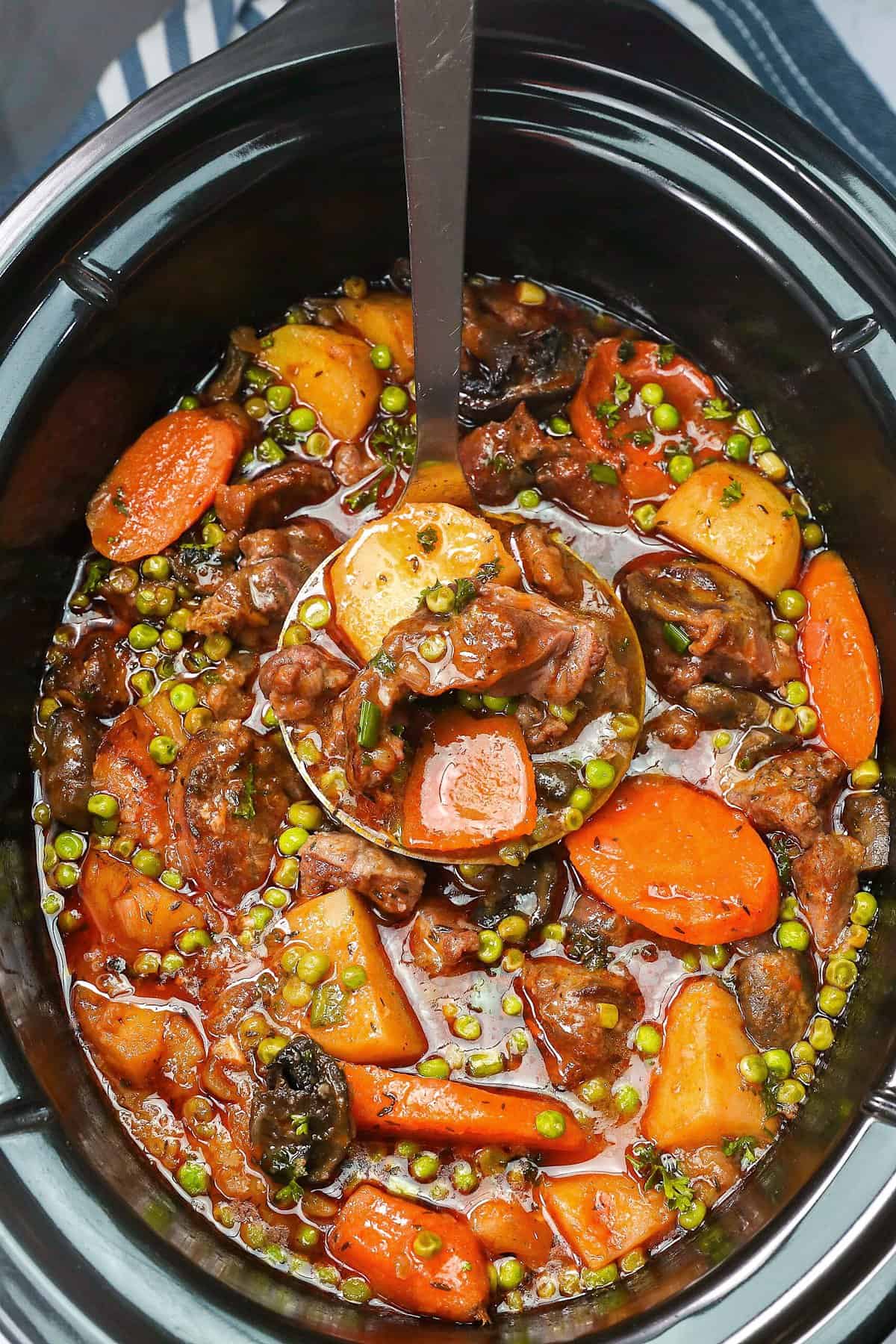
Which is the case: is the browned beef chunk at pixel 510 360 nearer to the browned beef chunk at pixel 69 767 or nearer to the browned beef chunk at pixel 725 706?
the browned beef chunk at pixel 725 706

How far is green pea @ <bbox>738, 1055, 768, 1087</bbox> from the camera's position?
3365 mm

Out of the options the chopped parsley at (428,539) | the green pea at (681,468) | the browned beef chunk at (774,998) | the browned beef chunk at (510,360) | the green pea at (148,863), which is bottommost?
the green pea at (148,863)

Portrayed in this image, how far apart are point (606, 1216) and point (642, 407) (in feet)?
8.41

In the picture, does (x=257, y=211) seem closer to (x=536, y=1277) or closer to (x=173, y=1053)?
(x=173, y=1053)

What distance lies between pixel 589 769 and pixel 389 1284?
1.53m

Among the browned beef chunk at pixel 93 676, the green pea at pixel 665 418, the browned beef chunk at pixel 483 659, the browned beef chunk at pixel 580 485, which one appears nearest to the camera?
the browned beef chunk at pixel 483 659

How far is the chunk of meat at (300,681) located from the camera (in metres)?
3.36

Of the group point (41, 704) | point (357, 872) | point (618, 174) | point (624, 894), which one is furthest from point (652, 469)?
point (41, 704)

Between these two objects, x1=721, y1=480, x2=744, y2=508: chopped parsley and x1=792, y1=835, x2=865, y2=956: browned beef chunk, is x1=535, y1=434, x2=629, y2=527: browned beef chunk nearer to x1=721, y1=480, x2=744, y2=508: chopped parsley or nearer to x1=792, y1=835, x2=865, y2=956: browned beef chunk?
x1=721, y1=480, x2=744, y2=508: chopped parsley

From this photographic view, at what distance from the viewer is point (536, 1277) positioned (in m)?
3.31

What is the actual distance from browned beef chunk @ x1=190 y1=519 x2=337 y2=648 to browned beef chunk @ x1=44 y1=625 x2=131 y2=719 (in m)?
0.30

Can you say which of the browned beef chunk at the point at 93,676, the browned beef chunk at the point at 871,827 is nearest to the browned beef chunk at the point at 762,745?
the browned beef chunk at the point at 871,827

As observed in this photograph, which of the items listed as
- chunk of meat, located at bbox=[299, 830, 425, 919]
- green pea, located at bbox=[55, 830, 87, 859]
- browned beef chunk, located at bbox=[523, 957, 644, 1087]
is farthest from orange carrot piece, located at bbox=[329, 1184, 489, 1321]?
green pea, located at bbox=[55, 830, 87, 859]

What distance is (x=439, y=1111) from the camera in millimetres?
3320
